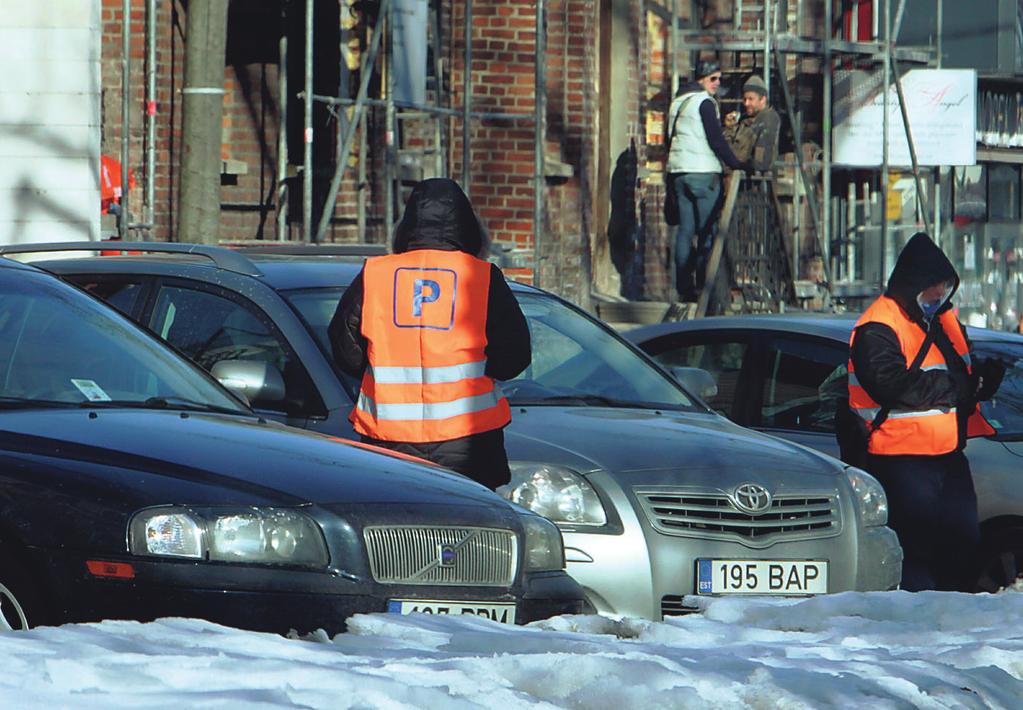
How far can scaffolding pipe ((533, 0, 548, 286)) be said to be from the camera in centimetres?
1731

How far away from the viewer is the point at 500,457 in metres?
6.61

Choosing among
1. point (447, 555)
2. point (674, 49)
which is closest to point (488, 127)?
point (674, 49)

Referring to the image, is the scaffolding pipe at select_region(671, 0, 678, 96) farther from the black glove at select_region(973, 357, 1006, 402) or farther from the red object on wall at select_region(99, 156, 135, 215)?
the black glove at select_region(973, 357, 1006, 402)

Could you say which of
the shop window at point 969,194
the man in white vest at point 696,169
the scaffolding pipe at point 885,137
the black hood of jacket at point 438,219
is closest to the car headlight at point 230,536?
the black hood of jacket at point 438,219

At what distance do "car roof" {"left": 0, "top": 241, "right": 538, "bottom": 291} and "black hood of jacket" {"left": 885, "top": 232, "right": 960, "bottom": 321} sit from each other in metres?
1.55

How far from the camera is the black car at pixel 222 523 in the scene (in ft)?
15.5

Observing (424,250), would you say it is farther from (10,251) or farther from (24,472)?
(10,251)

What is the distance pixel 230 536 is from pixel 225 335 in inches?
110

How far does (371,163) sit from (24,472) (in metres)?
12.2

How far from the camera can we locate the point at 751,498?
7043 mm

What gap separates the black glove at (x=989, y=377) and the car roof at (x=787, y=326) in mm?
965

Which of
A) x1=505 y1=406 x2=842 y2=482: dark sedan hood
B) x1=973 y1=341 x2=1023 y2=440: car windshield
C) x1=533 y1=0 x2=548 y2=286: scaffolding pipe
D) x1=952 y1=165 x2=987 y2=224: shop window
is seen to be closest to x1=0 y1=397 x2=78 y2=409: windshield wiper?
x1=505 y1=406 x2=842 y2=482: dark sedan hood

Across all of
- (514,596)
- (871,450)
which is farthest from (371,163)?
(514,596)

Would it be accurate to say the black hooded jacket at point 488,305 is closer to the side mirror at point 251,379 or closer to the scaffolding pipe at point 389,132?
the side mirror at point 251,379
